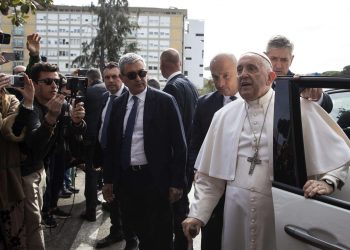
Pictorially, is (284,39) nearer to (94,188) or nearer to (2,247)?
(2,247)

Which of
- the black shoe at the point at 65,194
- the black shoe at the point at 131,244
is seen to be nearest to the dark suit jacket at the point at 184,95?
the black shoe at the point at 131,244

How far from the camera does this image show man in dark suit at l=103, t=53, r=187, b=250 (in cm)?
356

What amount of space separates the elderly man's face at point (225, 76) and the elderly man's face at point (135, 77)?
62cm

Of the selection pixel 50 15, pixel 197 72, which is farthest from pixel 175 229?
pixel 197 72

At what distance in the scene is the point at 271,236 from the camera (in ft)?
7.72

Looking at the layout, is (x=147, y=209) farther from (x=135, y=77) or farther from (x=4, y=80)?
(x=4, y=80)

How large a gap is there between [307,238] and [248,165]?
0.62 metres

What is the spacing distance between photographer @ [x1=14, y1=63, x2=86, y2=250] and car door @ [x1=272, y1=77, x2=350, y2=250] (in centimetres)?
175

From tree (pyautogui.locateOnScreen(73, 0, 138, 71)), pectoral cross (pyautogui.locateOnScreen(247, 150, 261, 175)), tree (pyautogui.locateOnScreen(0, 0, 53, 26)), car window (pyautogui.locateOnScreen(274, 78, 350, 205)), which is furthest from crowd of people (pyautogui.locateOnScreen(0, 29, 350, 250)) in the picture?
tree (pyautogui.locateOnScreen(73, 0, 138, 71))

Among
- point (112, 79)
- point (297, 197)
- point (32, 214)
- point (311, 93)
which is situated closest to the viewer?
point (297, 197)

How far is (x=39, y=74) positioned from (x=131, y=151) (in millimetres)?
1015

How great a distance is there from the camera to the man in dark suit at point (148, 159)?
356cm

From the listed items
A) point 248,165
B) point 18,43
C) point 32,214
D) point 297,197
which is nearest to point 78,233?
point 32,214

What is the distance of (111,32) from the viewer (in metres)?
45.1
